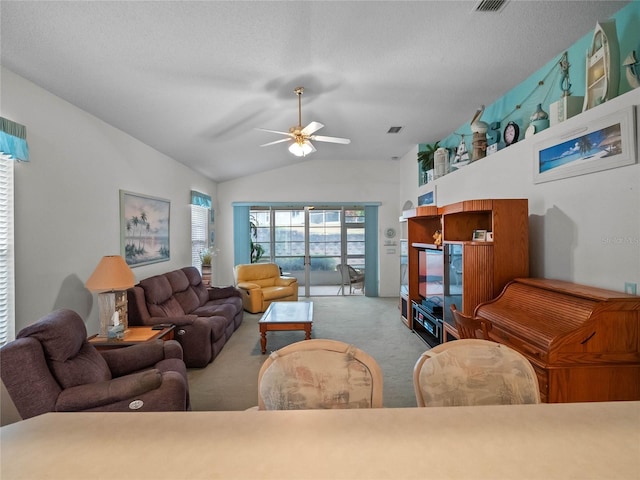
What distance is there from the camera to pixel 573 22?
7.68 ft

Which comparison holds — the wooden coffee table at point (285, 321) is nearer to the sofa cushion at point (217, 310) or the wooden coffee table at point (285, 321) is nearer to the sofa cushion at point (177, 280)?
the sofa cushion at point (217, 310)

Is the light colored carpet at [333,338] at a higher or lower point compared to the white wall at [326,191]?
lower

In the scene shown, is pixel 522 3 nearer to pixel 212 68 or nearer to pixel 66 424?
pixel 212 68

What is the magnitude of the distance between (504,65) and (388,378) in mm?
3242

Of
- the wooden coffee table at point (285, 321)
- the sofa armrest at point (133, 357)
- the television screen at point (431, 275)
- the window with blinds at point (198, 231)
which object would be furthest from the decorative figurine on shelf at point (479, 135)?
the window with blinds at point (198, 231)

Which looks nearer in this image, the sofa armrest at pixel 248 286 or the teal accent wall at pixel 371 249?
the sofa armrest at pixel 248 286

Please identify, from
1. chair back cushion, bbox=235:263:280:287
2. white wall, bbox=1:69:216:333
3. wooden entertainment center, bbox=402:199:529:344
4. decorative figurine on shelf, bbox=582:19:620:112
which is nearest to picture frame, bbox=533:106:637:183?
decorative figurine on shelf, bbox=582:19:620:112

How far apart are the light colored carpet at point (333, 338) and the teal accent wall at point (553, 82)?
110 inches

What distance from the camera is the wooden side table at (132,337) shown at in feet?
8.98

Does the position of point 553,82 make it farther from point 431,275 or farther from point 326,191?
point 326,191

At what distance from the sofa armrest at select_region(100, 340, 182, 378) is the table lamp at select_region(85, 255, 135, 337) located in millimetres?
445

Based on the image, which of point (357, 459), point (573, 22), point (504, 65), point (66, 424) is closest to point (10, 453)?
point (66, 424)

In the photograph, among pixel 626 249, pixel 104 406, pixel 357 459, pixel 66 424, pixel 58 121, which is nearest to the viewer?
pixel 357 459

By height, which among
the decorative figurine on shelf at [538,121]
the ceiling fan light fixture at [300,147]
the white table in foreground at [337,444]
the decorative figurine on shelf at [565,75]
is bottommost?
the white table in foreground at [337,444]
